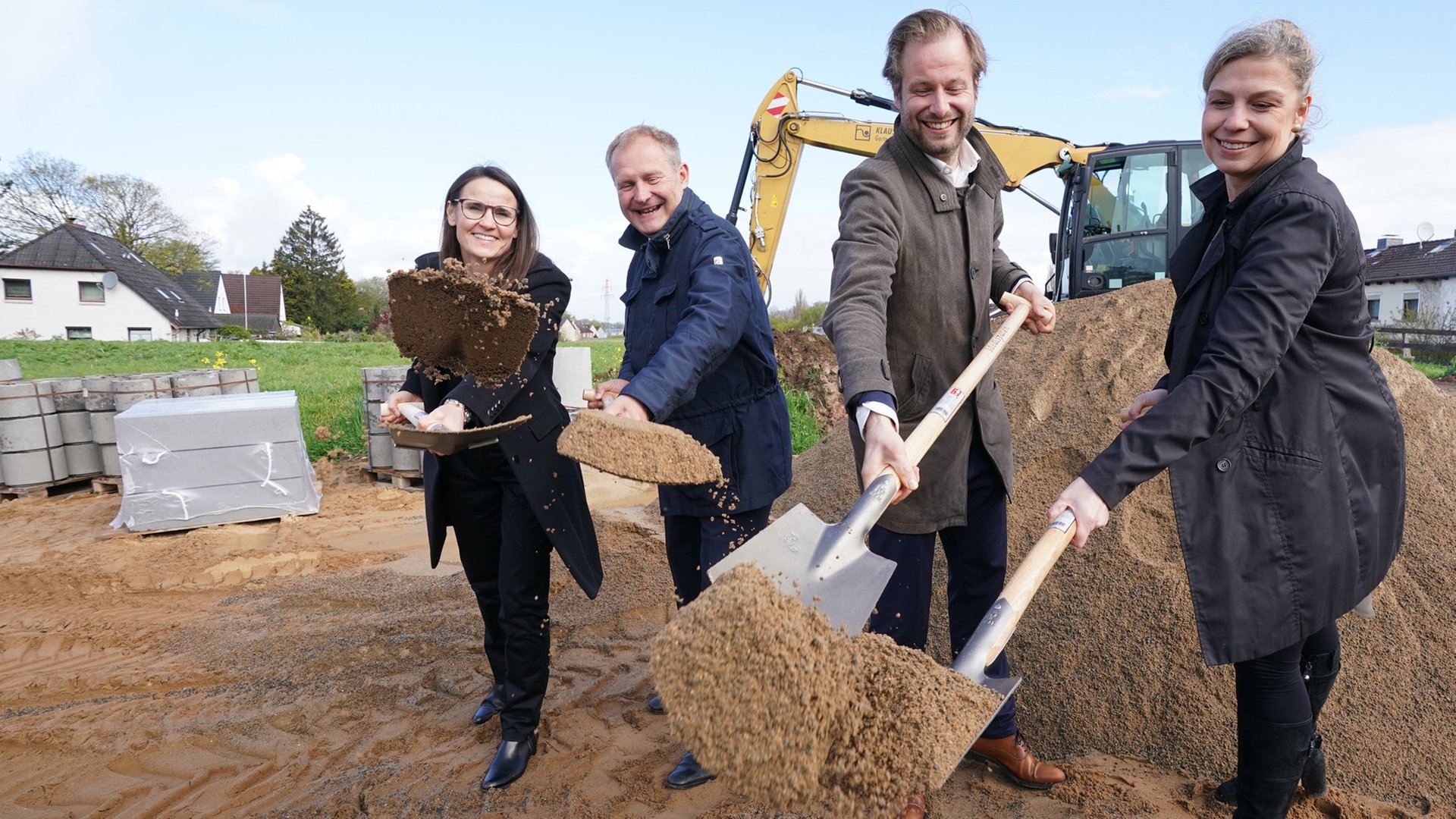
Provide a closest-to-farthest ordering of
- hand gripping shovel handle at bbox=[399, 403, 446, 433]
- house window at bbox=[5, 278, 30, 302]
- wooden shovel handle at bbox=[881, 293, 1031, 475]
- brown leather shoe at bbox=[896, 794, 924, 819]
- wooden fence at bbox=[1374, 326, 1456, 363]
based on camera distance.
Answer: wooden shovel handle at bbox=[881, 293, 1031, 475]
brown leather shoe at bbox=[896, 794, 924, 819]
hand gripping shovel handle at bbox=[399, 403, 446, 433]
wooden fence at bbox=[1374, 326, 1456, 363]
house window at bbox=[5, 278, 30, 302]

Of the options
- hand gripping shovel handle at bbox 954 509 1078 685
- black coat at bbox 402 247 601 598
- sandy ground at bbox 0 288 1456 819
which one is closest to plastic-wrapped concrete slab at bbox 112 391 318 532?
sandy ground at bbox 0 288 1456 819

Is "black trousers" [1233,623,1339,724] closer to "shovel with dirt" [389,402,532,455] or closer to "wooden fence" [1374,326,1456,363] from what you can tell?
"shovel with dirt" [389,402,532,455]

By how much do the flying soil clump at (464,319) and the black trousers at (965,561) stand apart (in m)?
1.21

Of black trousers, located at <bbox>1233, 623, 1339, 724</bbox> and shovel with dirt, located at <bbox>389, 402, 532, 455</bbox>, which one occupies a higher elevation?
shovel with dirt, located at <bbox>389, 402, 532, 455</bbox>

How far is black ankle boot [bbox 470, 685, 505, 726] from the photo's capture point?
303cm

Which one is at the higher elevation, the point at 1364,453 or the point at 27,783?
the point at 1364,453

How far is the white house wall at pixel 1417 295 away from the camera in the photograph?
81.0ft

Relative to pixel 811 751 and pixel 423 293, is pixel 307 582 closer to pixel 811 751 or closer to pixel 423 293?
pixel 423 293

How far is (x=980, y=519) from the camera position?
2.27 meters

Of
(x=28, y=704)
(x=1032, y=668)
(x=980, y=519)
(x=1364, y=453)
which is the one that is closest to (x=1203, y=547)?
(x=1364, y=453)

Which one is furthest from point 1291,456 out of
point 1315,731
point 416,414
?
point 416,414

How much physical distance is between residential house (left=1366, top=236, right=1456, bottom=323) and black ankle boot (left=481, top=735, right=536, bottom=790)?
2842cm

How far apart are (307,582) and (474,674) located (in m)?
2.07

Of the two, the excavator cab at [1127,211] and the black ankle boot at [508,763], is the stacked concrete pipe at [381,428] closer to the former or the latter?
the black ankle boot at [508,763]
